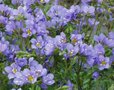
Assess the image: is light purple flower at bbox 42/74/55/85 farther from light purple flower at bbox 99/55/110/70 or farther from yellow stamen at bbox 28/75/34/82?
light purple flower at bbox 99/55/110/70

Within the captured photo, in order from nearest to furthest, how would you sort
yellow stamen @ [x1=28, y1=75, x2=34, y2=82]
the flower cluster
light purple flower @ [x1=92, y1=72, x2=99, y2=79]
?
yellow stamen @ [x1=28, y1=75, x2=34, y2=82] < the flower cluster < light purple flower @ [x1=92, y1=72, x2=99, y2=79]

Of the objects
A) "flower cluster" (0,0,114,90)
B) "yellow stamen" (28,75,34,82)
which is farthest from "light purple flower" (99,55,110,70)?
"yellow stamen" (28,75,34,82)

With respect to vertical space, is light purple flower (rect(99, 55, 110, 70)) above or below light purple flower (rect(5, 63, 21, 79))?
below

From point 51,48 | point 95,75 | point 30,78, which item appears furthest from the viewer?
point 95,75

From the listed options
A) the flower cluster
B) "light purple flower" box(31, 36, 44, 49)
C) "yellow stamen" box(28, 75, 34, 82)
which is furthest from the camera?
"light purple flower" box(31, 36, 44, 49)

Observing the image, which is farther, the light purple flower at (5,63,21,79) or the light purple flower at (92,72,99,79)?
the light purple flower at (92,72,99,79)

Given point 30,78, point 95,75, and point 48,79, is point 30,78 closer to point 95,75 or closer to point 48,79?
point 48,79

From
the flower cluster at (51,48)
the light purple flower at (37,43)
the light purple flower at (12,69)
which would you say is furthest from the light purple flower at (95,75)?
the light purple flower at (12,69)

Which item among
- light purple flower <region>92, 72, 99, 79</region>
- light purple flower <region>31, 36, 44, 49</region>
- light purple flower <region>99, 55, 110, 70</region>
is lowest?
light purple flower <region>92, 72, 99, 79</region>

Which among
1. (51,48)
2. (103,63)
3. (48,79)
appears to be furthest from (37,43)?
(103,63)

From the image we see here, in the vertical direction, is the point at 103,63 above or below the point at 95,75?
above

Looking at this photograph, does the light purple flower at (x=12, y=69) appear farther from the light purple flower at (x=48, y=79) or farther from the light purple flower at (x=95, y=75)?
the light purple flower at (x=95, y=75)

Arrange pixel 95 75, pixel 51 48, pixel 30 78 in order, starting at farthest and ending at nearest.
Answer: pixel 95 75 → pixel 51 48 → pixel 30 78
